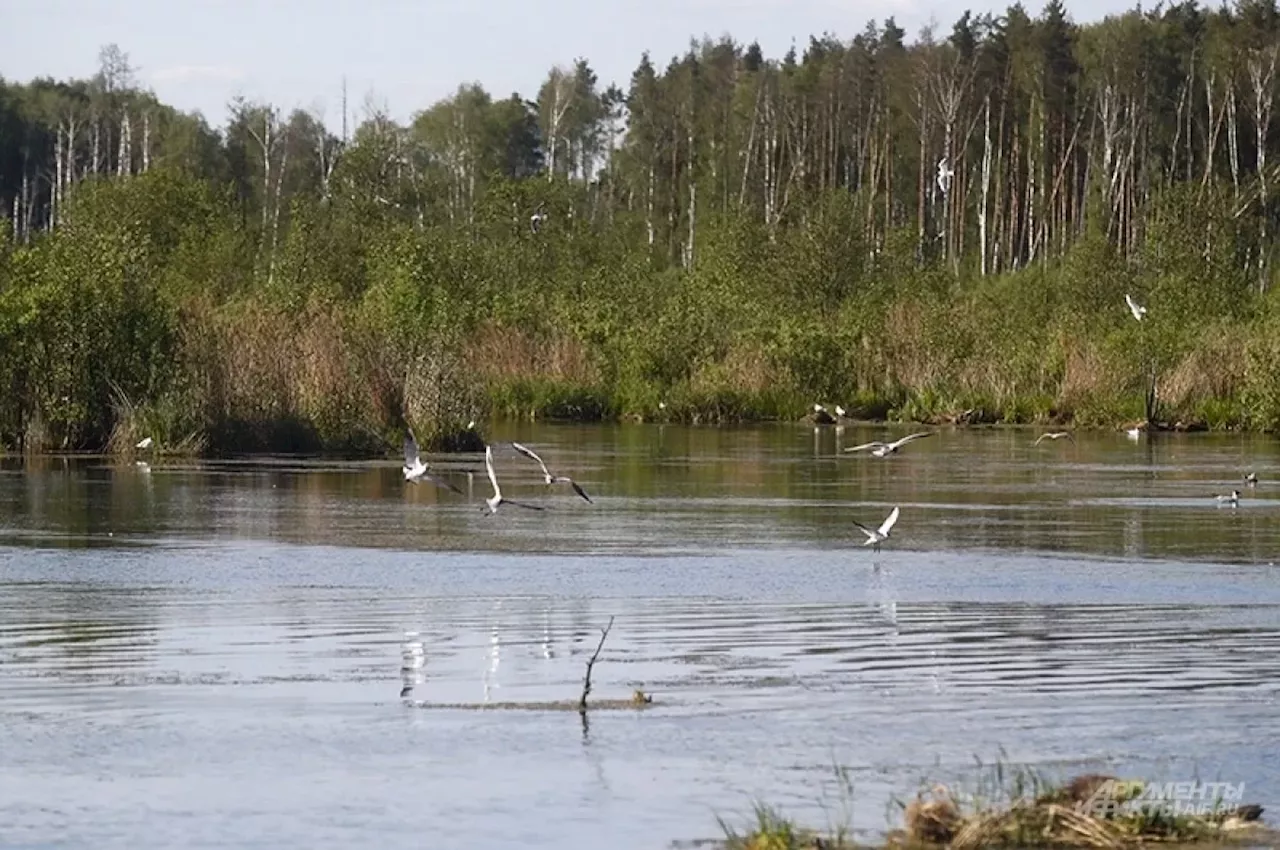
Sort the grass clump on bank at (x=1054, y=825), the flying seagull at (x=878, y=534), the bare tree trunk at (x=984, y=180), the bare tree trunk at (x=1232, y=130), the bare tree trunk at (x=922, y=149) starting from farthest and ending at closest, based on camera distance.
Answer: the bare tree trunk at (x=922, y=149) → the bare tree trunk at (x=984, y=180) → the bare tree trunk at (x=1232, y=130) → the flying seagull at (x=878, y=534) → the grass clump on bank at (x=1054, y=825)

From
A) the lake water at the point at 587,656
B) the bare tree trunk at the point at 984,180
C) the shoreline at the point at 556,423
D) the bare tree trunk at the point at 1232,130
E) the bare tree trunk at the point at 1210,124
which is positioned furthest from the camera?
the bare tree trunk at the point at 984,180

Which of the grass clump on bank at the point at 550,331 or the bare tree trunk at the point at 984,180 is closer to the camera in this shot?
the grass clump on bank at the point at 550,331

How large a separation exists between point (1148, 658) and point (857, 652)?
1964 mm

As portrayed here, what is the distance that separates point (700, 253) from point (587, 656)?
7102 cm

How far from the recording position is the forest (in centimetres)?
4138

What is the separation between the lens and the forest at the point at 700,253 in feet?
136

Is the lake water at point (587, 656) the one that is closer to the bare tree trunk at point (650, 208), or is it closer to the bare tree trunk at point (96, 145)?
the bare tree trunk at point (650, 208)

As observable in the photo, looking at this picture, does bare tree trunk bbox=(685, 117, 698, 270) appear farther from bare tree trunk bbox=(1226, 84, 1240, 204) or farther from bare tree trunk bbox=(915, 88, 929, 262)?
bare tree trunk bbox=(1226, 84, 1240, 204)

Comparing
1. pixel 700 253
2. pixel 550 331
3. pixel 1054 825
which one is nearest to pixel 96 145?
pixel 700 253

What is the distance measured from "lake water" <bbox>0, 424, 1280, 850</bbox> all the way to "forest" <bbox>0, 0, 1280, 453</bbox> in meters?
9.72

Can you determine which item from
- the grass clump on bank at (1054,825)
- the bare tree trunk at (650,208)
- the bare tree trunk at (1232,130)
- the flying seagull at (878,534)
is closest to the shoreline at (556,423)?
the flying seagull at (878,534)

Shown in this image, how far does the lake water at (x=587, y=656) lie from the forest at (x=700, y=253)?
9718 millimetres

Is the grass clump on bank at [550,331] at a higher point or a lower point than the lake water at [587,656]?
higher

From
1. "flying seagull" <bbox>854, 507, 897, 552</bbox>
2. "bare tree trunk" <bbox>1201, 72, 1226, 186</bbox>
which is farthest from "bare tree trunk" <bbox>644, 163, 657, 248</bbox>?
"flying seagull" <bbox>854, 507, 897, 552</bbox>
